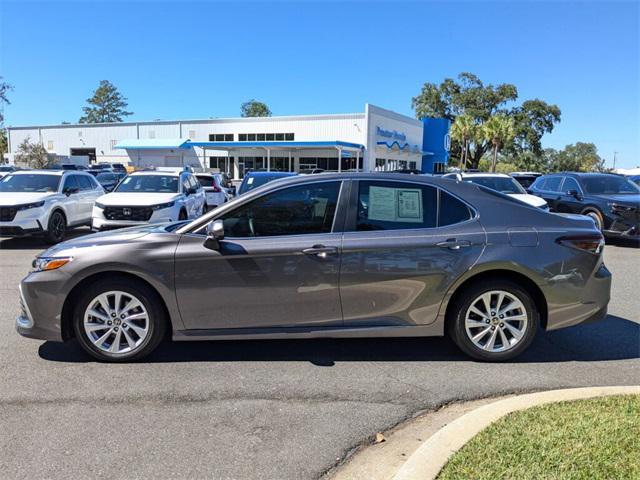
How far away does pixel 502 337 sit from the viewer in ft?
15.3

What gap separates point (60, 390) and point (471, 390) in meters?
3.26

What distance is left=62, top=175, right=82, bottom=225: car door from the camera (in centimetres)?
1245

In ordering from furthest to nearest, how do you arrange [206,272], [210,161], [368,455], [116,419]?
[210,161] → [206,272] → [116,419] → [368,455]

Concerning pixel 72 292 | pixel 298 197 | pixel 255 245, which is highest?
pixel 298 197

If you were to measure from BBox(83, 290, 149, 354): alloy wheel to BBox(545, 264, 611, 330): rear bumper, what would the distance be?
3615 mm

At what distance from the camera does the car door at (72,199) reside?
12445 millimetres

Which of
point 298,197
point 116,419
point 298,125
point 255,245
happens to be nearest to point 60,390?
point 116,419

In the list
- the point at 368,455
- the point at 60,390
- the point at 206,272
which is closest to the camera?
the point at 368,455

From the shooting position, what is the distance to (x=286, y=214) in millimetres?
4656

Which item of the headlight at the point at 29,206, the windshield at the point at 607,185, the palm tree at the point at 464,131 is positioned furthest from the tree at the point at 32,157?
the windshield at the point at 607,185

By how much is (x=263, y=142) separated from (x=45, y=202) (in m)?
31.8

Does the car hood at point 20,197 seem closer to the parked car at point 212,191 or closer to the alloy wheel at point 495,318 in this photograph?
the parked car at point 212,191

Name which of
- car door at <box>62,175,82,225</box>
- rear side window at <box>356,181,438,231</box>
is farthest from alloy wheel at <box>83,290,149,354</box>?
car door at <box>62,175,82,225</box>

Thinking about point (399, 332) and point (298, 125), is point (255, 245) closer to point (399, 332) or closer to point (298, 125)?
point (399, 332)
